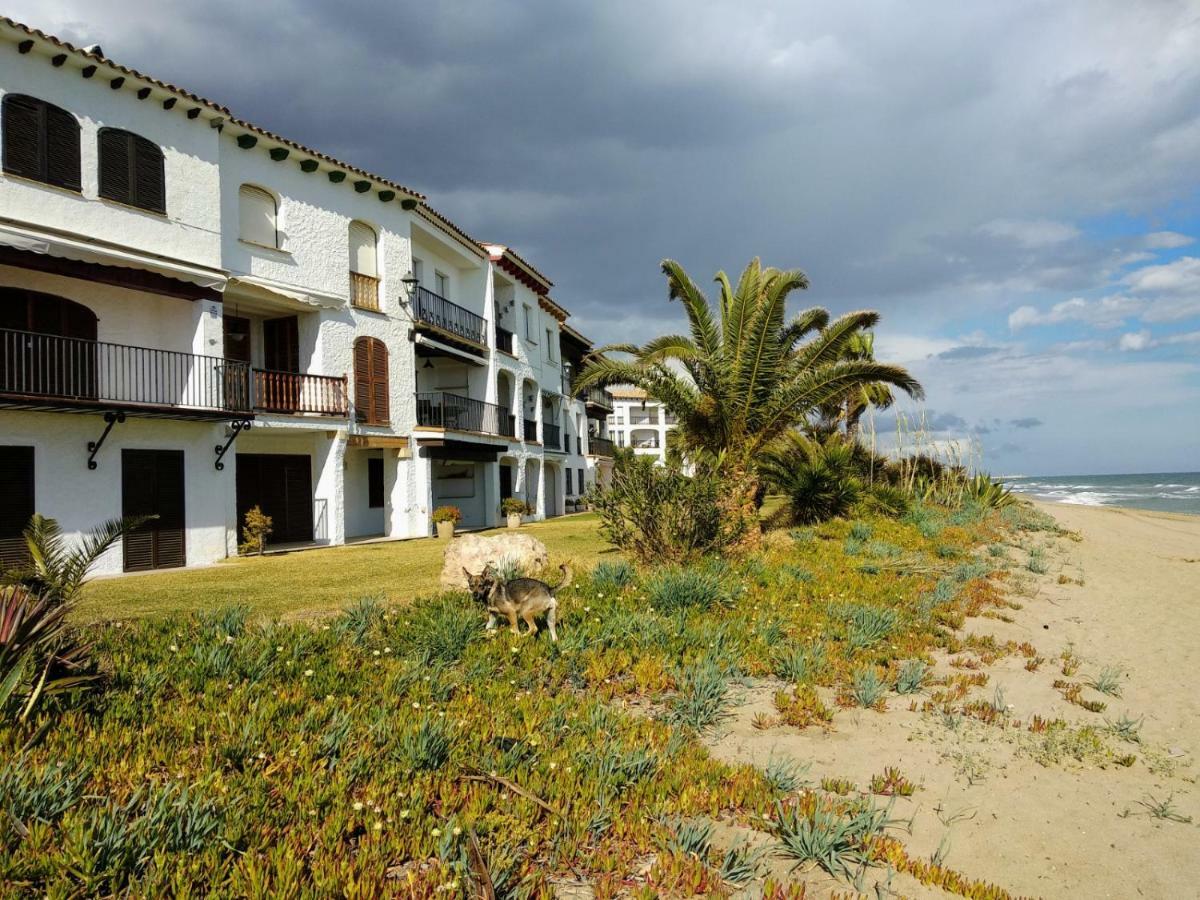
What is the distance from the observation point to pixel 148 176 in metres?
15.7

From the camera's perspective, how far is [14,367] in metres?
14.0

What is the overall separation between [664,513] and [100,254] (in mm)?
12297

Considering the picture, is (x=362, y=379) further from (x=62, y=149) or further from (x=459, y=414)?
(x=62, y=149)

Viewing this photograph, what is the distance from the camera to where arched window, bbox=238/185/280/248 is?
18438 millimetres

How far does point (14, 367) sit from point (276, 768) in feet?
47.9

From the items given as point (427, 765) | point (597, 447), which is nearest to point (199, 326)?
point (427, 765)

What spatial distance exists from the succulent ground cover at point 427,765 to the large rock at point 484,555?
9.49 ft

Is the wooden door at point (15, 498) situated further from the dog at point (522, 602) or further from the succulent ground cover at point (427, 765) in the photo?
the dog at point (522, 602)

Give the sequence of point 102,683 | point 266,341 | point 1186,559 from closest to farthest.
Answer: point 102,683 < point 1186,559 < point 266,341

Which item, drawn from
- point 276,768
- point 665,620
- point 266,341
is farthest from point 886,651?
point 266,341

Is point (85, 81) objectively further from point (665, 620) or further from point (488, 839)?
point (488, 839)

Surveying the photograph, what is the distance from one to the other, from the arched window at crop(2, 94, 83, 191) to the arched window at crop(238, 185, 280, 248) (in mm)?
4073

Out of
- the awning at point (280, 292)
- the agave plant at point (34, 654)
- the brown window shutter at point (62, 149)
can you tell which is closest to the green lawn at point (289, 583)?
the agave plant at point (34, 654)

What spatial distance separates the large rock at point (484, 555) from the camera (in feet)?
33.2
